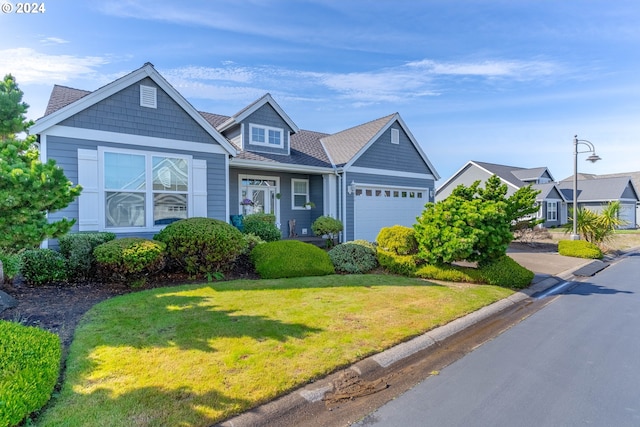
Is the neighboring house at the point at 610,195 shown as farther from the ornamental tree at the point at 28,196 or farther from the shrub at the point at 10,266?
the shrub at the point at 10,266

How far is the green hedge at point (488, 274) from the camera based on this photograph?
27.8 feet

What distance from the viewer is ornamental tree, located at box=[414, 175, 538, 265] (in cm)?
824

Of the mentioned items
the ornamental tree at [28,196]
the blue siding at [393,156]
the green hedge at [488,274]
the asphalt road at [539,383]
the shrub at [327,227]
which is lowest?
the asphalt road at [539,383]

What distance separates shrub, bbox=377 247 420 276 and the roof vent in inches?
317

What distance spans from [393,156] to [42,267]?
14.2 metres

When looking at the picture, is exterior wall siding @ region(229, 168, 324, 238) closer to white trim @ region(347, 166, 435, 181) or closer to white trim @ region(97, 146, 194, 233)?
white trim @ region(347, 166, 435, 181)

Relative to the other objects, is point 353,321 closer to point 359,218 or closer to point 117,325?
point 117,325

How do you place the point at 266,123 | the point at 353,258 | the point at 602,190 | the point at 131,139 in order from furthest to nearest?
the point at 602,190 < the point at 266,123 < the point at 353,258 < the point at 131,139

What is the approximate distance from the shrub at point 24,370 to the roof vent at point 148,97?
24.9 ft

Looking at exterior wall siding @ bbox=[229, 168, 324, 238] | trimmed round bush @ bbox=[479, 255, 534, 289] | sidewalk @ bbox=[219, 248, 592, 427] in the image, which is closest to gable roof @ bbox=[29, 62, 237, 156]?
exterior wall siding @ bbox=[229, 168, 324, 238]

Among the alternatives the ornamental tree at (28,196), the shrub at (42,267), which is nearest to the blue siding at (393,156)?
the shrub at (42,267)

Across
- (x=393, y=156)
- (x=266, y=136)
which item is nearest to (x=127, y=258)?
(x=266, y=136)

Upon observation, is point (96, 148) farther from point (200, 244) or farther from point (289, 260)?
point (289, 260)

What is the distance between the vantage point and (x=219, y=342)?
4.17 meters
